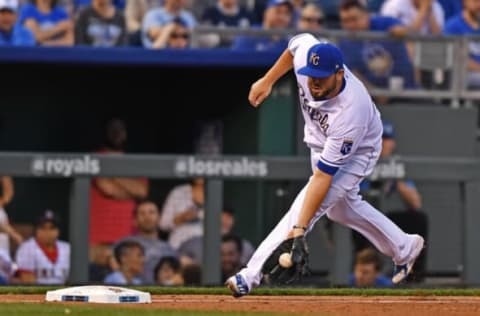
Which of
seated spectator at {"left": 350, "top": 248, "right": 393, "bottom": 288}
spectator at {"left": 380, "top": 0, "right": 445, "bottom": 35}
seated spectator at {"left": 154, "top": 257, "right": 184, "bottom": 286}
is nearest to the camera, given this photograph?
seated spectator at {"left": 154, "top": 257, "right": 184, "bottom": 286}

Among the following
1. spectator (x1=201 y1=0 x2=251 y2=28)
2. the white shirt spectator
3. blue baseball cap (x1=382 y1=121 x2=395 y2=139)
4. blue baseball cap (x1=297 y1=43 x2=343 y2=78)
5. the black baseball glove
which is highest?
spectator (x1=201 y1=0 x2=251 y2=28)

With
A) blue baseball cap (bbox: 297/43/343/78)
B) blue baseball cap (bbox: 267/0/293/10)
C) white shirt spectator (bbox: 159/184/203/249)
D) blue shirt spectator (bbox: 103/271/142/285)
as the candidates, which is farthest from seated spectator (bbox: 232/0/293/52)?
blue baseball cap (bbox: 297/43/343/78)

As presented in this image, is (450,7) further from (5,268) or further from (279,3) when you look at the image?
(5,268)

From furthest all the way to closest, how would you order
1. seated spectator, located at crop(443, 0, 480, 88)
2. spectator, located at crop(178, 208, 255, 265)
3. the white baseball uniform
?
1. seated spectator, located at crop(443, 0, 480, 88)
2. spectator, located at crop(178, 208, 255, 265)
3. the white baseball uniform

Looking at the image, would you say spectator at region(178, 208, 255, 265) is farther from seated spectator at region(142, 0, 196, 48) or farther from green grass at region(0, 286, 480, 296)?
seated spectator at region(142, 0, 196, 48)

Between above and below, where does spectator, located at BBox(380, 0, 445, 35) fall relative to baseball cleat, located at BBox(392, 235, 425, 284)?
above

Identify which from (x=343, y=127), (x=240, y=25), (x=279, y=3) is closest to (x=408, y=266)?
(x=343, y=127)
